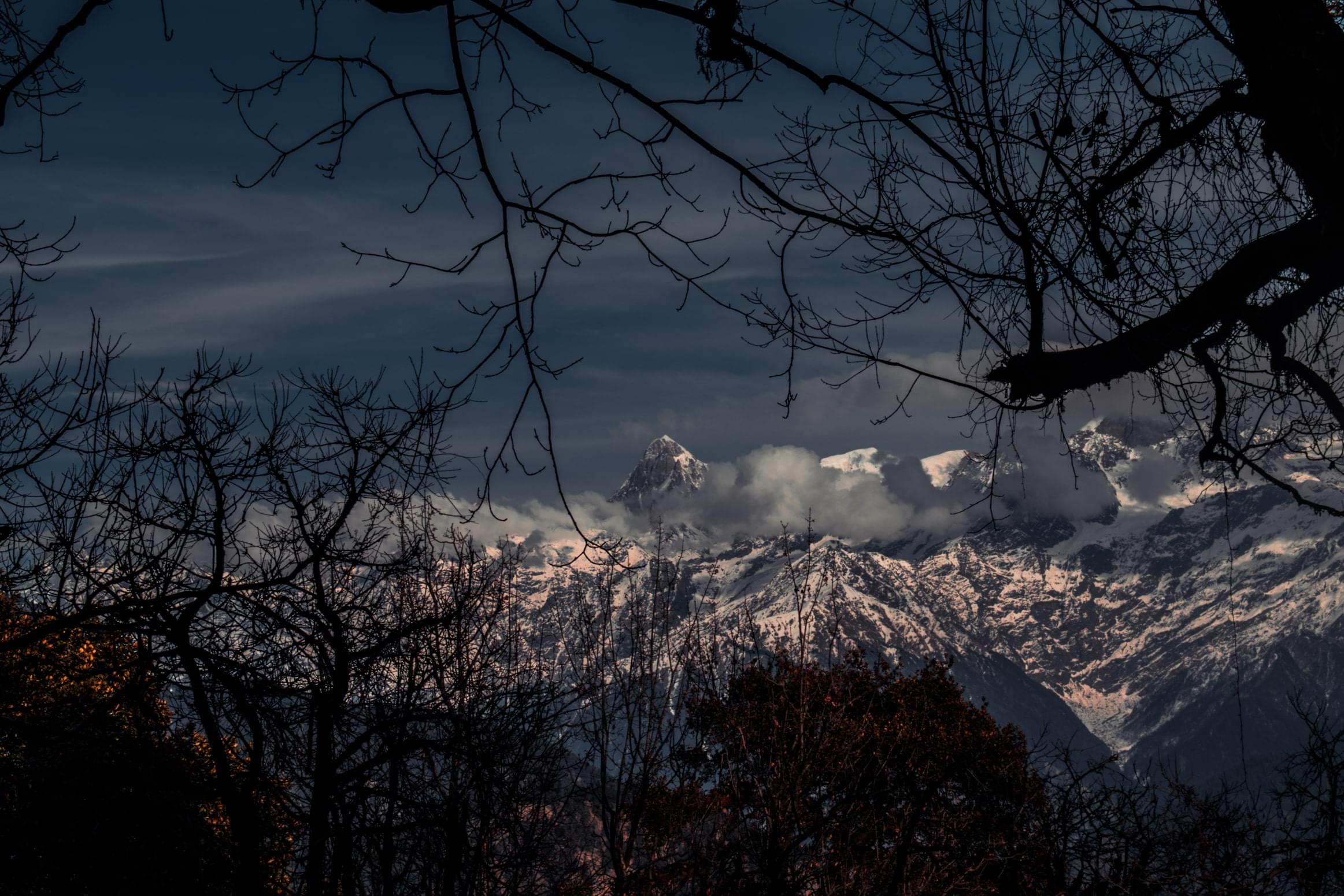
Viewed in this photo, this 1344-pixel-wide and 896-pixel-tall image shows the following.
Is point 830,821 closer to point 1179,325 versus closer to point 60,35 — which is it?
point 1179,325

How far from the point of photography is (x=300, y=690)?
7.43m

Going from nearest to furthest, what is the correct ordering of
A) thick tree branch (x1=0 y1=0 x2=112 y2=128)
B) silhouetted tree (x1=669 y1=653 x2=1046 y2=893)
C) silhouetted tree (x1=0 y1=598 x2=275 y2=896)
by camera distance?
thick tree branch (x1=0 y1=0 x2=112 y2=128)
silhouetted tree (x1=0 y1=598 x2=275 y2=896)
silhouetted tree (x1=669 y1=653 x2=1046 y2=893)

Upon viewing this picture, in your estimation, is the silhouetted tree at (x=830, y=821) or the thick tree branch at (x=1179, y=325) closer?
the thick tree branch at (x=1179, y=325)

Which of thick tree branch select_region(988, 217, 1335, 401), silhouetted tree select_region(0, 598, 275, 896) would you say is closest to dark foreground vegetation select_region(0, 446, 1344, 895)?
silhouetted tree select_region(0, 598, 275, 896)

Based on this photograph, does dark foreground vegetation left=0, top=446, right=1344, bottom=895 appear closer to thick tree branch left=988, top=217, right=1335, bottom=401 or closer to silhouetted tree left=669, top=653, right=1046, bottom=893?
silhouetted tree left=669, top=653, right=1046, bottom=893

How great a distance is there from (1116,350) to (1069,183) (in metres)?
1.14

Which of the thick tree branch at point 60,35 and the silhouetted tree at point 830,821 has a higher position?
the thick tree branch at point 60,35

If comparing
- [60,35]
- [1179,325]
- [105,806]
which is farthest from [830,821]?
[60,35]

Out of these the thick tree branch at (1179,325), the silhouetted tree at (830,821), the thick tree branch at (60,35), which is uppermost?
the thick tree branch at (60,35)

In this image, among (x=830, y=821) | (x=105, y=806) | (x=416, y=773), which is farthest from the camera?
(x=416, y=773)

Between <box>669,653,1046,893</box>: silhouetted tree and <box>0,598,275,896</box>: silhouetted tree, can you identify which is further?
<box>669,653,1046,893</box>: silhouetted tree

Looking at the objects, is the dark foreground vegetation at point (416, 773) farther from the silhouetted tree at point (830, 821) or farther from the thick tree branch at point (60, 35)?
the thick tree branch at point (60, 35)

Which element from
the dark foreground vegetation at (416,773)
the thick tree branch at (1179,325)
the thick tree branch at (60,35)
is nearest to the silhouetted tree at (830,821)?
the dark foreground vegetation at (416,773)

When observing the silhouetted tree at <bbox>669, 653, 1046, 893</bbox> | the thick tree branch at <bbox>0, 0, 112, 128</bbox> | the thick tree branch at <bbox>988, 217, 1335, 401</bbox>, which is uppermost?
the thick tree branch at <bbox>0, 0, 112, 128</bbox>
